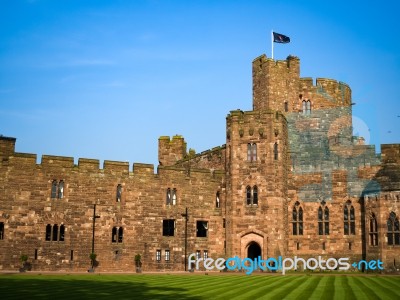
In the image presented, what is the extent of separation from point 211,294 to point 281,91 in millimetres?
37246

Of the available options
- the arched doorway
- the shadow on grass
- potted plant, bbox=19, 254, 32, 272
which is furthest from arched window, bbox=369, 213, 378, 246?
potted plant, bbox=19, 254, 32, 272

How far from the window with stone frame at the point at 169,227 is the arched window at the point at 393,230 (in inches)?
754

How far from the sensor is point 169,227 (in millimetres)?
50375

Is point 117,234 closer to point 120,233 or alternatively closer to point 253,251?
point 120,233

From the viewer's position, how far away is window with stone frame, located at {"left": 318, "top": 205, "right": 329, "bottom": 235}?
5066 cm

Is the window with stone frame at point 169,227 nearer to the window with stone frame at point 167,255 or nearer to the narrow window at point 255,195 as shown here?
the window with stone frame at point 167,255

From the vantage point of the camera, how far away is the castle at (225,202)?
149 feet

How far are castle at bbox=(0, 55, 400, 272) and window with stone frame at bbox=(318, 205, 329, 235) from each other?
92mm

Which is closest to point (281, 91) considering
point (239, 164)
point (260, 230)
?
point (239, 164)

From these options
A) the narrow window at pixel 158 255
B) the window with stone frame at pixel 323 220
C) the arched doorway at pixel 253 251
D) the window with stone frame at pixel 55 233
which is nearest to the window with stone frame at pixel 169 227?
the narrow window at pixel 158 255

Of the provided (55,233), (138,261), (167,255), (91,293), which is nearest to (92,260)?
(55,233)

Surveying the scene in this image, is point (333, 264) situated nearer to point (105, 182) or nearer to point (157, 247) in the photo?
point (157, 247)

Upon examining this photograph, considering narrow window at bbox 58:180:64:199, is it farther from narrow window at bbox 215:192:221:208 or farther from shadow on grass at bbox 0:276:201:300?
shadow on grass at bbox 0:276:201:300

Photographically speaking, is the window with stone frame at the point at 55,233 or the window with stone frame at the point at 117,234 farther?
the window with stone frame at the point at 117,234
